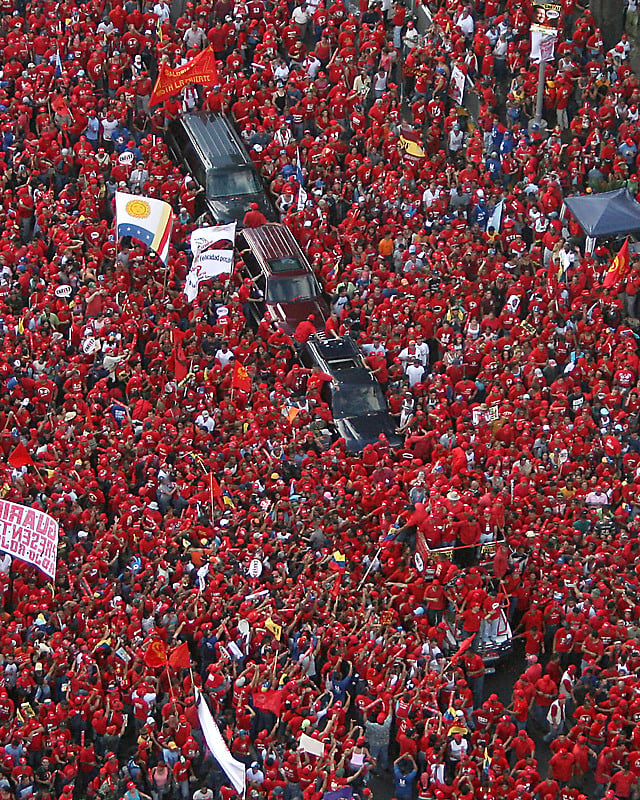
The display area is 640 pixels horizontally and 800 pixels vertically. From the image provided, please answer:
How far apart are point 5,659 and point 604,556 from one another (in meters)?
8.26

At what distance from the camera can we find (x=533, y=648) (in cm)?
2947

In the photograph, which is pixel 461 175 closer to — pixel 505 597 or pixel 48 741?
pixel 505 597

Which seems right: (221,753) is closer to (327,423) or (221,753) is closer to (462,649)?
(462,649)

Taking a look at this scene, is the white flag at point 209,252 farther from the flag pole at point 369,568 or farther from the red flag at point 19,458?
the flag pole at point 369,568

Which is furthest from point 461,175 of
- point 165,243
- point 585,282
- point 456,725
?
point 456,725

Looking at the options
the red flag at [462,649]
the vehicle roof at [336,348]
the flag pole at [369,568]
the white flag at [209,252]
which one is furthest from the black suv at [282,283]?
the red flag at [462,649]

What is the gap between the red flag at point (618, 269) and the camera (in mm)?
34906

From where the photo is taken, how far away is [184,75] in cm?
3862

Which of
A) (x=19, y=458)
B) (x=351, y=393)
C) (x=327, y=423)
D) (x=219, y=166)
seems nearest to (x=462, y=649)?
(x=327, y=423)

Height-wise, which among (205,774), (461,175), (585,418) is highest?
(461,175)

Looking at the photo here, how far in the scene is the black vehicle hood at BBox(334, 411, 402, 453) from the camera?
108 ft

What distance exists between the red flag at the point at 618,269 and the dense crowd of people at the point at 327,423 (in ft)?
1.10

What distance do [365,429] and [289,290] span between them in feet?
12.3

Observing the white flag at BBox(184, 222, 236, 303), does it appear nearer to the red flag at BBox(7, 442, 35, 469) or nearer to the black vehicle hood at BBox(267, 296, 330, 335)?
the black vehicle hood at BBox(267, 296, 330, 335)
